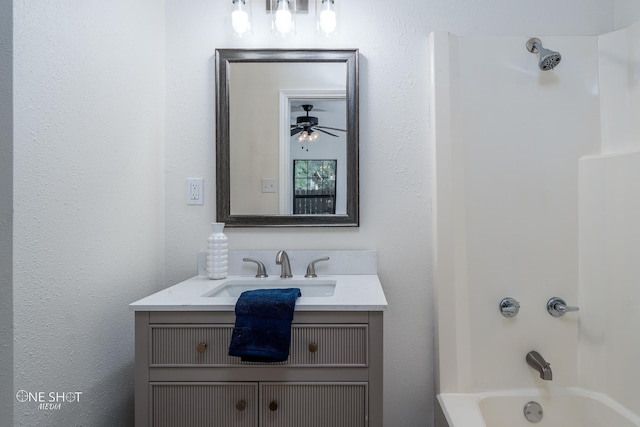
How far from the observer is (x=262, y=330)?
3.59ft

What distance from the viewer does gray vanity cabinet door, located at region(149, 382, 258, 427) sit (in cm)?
114

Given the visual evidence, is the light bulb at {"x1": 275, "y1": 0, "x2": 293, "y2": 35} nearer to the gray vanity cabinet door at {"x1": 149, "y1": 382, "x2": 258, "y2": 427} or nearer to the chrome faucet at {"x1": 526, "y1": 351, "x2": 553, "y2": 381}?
the gray vanity cabinet door at {"x1": 149, "y1": 382, "x2": 258, "y2": 427}

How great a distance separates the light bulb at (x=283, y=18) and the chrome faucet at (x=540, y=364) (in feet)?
5.53

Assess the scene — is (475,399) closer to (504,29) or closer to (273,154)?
(273,154)

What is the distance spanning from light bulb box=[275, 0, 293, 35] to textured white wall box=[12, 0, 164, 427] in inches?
20.8

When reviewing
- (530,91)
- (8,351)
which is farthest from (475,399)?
(8,351)

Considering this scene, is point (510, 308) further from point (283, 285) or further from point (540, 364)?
point (283, 285)

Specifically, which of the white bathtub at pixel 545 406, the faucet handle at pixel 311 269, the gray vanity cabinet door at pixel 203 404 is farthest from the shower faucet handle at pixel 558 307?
the gray vanity cabinet door at pixel 203 404

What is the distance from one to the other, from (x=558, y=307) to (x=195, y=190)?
161cm

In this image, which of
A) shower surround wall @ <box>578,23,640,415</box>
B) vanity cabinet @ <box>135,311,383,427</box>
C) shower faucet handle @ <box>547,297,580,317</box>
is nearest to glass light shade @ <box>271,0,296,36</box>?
vanity cabinet @ <box>135,311,383,427</box>

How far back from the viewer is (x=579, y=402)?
147 cm

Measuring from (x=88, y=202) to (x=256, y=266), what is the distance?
708mm

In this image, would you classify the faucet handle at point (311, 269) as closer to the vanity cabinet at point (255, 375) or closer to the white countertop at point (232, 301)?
the white countertop at point (232, 301)

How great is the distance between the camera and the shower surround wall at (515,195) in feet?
4.99
